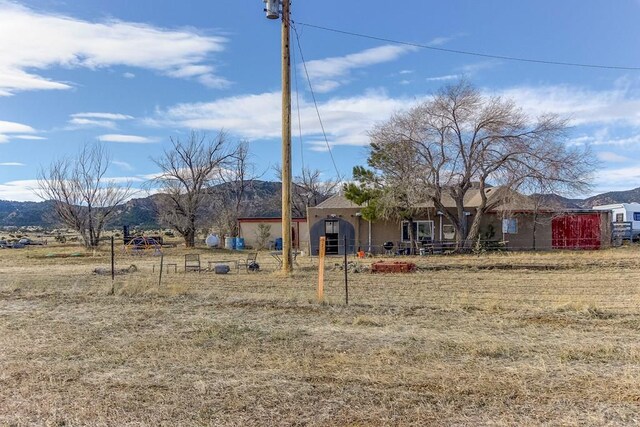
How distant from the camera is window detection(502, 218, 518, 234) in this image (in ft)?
99.1

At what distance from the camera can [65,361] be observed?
649 centimetres

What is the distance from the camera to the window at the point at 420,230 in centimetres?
3064

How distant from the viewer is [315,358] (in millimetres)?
6496

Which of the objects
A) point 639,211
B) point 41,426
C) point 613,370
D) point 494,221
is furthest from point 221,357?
point 639,211

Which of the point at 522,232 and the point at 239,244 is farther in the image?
the point at 239,244

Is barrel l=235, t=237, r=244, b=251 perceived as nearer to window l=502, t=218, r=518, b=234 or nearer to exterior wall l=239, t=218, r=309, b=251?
exterior wall l=239, t=218, r=309, b=251

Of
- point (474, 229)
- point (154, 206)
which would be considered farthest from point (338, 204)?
point (154, 206)

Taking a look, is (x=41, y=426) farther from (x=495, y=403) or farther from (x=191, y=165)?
(x=191, y=165)

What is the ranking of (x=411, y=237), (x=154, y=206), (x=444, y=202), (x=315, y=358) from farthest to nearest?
1. (x=154, y=206)
2. (x=444, y=202)
3. (x=411, y=237)
4. (x=315, y=358)

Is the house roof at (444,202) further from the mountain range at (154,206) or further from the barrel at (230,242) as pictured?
the barrel at (230,242)

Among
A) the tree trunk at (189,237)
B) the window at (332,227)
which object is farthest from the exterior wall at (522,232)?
the tree trunk at (189,237)

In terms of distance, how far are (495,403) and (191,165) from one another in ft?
130

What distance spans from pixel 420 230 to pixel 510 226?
16.5 feet

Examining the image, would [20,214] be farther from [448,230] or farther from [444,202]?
[448,230]
